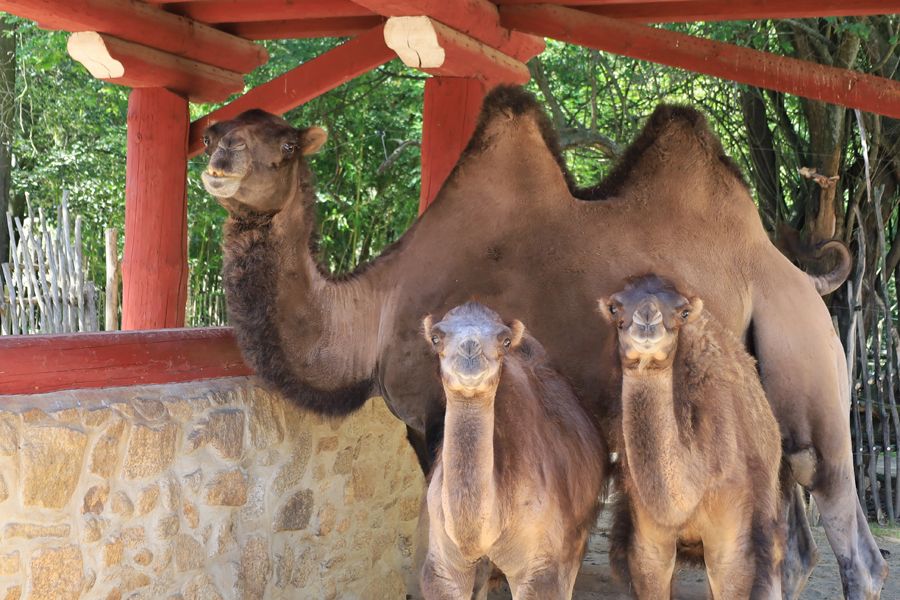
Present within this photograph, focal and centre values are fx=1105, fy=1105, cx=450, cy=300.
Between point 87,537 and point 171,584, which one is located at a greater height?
point 87,537

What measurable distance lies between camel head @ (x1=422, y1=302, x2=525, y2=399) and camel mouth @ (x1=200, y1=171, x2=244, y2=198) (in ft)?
4.64

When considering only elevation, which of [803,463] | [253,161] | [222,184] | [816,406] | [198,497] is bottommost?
[198,497]

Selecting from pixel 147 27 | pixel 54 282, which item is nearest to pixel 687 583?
pixel 147 27

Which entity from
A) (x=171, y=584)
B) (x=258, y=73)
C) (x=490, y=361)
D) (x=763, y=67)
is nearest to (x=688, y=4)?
(x=763, y=67)

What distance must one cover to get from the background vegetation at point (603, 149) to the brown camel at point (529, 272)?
920mm

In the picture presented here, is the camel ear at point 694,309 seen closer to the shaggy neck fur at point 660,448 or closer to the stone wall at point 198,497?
the shaggy neck fur at point 660,448

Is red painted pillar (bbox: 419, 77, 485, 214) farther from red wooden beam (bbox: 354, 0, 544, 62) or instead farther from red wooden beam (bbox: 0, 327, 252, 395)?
red wooden beam (bbox: 0, 327, 252, 395)

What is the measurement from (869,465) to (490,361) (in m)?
6.75

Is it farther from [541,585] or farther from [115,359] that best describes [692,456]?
[115,359]

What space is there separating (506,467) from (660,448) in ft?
1.72

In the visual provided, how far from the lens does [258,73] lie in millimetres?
11016

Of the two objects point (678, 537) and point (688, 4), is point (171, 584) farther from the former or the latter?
point (688, 4)

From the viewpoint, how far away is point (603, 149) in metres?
10.1

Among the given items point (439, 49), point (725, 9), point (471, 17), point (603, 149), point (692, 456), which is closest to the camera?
point (692, 456)
